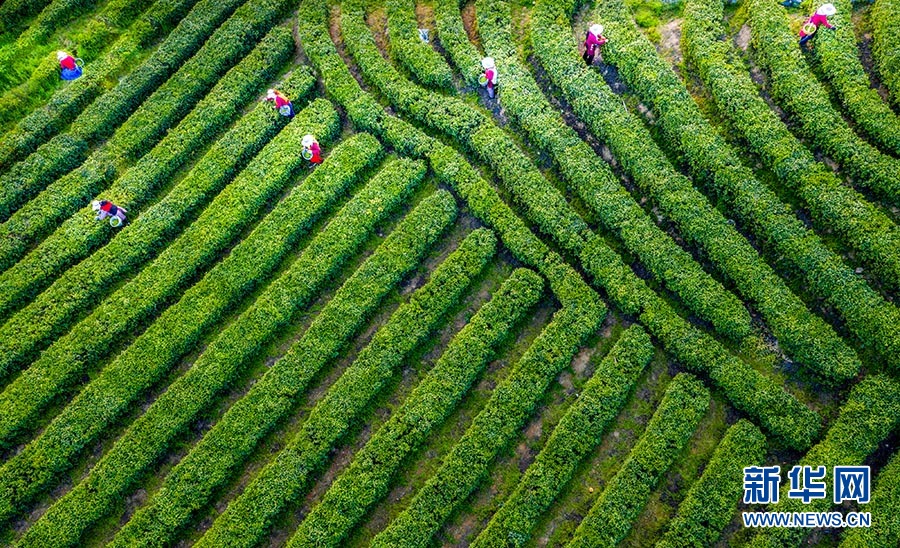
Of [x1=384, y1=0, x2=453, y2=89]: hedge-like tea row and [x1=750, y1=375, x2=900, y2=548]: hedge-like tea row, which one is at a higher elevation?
[x1=384, y1=0, x2=453, y2=89]: hedge-like tea row

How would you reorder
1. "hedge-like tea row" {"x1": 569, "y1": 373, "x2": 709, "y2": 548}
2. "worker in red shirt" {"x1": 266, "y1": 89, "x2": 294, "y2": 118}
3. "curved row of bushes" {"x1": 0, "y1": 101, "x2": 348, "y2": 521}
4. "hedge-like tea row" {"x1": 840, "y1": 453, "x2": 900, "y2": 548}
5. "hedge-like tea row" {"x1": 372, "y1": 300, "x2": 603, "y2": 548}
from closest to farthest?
1. "hedge-like tea row" {"x1": 840, "y1": 453, "x2": 900, "y2": 548}
2. "hedge-like tea row" {"x1": 569, "y1": 373, "x2": 709, "y2": 548}
3. "hedge-like tea row" {"x1": 372, "y1": 300, "x2": 603, "y2": 548}
4. "curved row of bushes" {"x1": 0, "y1": 101, "x2": 348, "y2": 521}
5. "worker in red shirt" {"x1": 266, "y1": 89, "x2": 294, "y2": 118}

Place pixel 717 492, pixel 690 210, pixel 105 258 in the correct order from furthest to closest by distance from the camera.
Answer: pixel 105 258 → pixel 690 210 → pixel 717 492

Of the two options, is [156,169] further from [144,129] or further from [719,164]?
[719,164]

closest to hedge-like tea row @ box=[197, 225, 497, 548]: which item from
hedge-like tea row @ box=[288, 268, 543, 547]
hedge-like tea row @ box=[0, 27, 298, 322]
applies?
hedge-like tea row @ box=[288, 268, 543, 547]

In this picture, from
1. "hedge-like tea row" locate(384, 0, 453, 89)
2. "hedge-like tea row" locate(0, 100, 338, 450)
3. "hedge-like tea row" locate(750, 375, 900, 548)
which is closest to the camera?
"hedge-like tea row" locate(750, 375, 900, 548)

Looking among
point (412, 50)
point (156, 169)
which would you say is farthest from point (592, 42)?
point (156, 169)

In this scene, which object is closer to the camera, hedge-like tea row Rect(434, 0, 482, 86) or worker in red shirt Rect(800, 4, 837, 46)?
worker in red shirt Rect(800, 4, 837, 46)

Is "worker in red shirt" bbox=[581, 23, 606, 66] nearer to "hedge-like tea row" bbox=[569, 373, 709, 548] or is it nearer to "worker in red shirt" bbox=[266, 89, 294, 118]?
"worker in red shirt" bbox=[266, 89, 294, 118]

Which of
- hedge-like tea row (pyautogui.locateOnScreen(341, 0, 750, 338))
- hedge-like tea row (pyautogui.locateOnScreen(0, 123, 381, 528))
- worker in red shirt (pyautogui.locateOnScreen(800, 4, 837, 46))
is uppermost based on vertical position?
worker in red shirt (pyautogui.locateOnScreen(800, 4, 837, 46))
